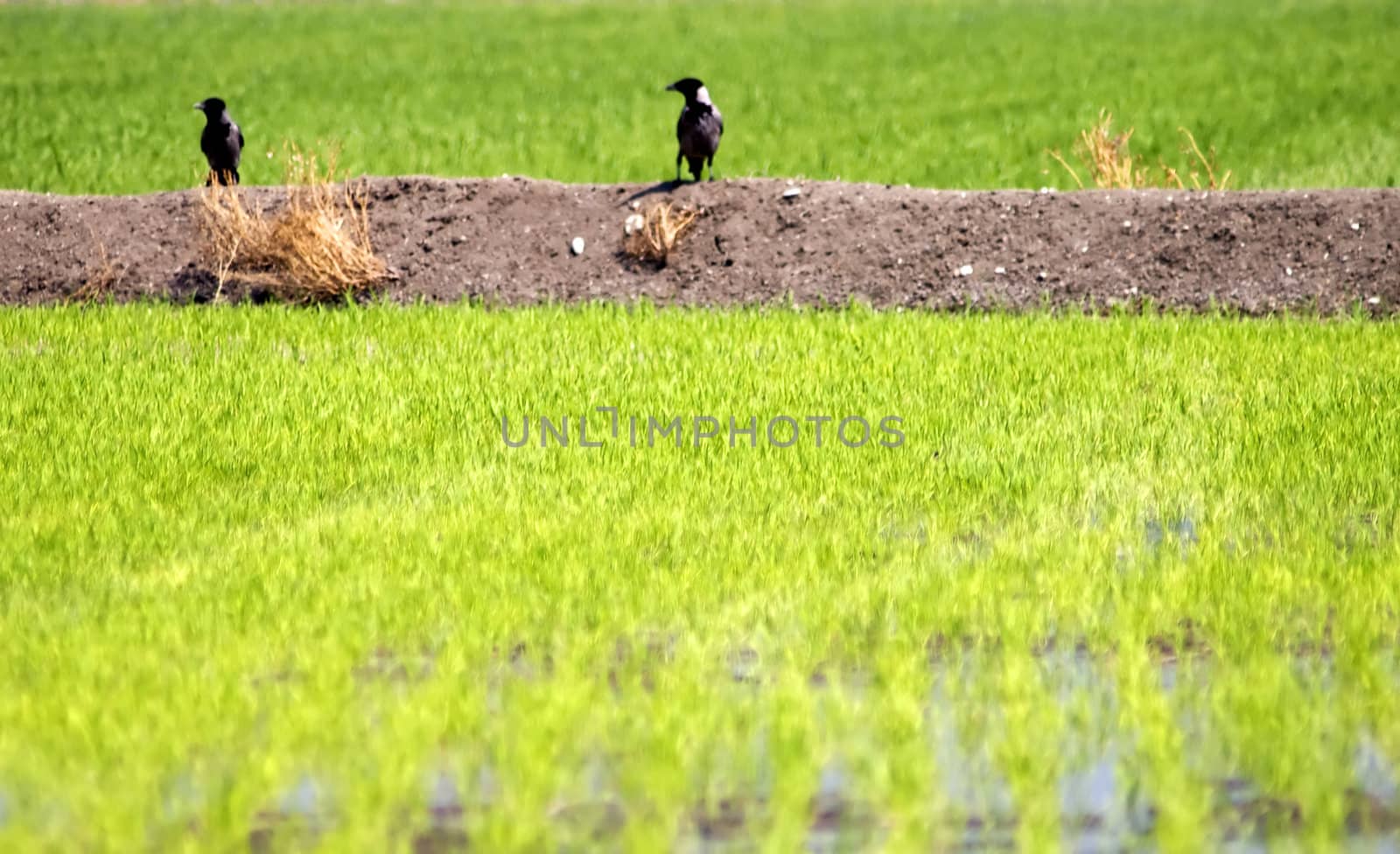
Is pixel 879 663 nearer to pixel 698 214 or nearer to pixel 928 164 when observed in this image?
pixel 698 214

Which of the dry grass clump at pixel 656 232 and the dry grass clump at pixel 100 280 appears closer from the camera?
the dry grass clump at pixel 656 232

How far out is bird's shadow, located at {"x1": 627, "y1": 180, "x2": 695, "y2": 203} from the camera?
14258 millimetres

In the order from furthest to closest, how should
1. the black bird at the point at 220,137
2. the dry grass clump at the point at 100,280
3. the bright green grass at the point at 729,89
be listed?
the bright green grass at the point at 729,89
the black bird at the point at 220,137
the dry grass clump at the point at 100,280

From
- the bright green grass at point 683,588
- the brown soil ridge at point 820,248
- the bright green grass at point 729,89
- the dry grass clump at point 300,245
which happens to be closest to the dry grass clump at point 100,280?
the brown soil ridge at point 820,248

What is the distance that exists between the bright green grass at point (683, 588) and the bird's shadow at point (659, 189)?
4.36 m

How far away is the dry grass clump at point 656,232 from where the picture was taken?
13.3 m

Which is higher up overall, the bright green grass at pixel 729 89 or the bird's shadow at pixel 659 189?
the bright green grass at pixel 729 89

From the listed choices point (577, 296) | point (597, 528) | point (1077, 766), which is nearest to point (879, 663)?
point (1077, 766)

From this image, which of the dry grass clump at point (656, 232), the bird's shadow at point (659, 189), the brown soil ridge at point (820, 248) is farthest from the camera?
the bird's shadow at point (659, 189)

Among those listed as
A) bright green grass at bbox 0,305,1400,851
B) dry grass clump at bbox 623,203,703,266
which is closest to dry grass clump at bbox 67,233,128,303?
bright green grass at bbox 0,305,1400,851

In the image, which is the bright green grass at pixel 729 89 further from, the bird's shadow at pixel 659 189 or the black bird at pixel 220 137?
the bird's shadow at pixel 659 189

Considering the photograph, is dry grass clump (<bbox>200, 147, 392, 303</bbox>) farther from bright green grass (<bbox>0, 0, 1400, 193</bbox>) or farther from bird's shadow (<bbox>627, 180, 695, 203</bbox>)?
bright green grass (<bbox>0, 0, 1400, 193</bbox>)

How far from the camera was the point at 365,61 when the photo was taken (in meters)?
34.2

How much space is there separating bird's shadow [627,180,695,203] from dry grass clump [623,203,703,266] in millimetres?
522
